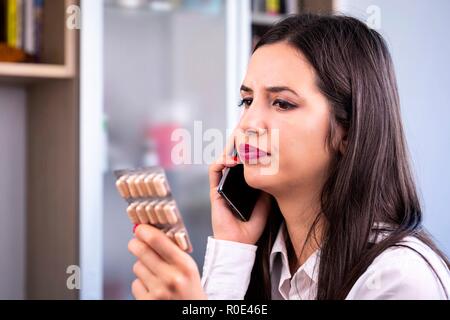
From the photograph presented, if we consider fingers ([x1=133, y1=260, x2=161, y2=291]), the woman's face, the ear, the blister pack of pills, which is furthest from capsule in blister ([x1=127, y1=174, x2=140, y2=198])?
the ear

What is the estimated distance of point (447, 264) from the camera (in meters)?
1.01

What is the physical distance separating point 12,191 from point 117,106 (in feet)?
1.49

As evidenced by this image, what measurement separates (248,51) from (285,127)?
39.5 inches

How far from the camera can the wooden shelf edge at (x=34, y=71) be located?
1567mm

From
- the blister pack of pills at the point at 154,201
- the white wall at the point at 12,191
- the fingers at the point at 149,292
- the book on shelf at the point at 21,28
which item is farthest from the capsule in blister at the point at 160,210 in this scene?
the white wall at the point at 12,191

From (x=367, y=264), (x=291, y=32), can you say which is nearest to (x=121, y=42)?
(x=291, y=32)

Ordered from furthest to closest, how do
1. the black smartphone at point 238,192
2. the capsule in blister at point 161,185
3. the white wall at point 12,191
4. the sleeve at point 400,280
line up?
the white wall at point 12,191 < the black smartphone at point 238,192 < the sleeve at point 400,280 < the capsule in blister at point 161,185

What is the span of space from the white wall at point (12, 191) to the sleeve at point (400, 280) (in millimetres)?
1305

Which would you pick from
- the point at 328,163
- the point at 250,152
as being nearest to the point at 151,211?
the point at 250,152

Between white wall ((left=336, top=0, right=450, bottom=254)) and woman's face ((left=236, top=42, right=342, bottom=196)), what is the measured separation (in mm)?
1039

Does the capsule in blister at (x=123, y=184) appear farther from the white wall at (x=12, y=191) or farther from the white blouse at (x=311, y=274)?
the white wall at (x=12, y=191)

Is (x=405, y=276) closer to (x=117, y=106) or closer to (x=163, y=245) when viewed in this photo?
(x=163, y=245)

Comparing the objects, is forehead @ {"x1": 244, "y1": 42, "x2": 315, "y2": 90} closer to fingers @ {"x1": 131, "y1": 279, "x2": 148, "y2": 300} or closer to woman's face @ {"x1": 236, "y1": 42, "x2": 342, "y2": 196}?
woman's face @ {"x1": 236, "y1": 42, "x2": 342, "y2": 196}

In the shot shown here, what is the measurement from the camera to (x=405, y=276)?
35.9 inches
